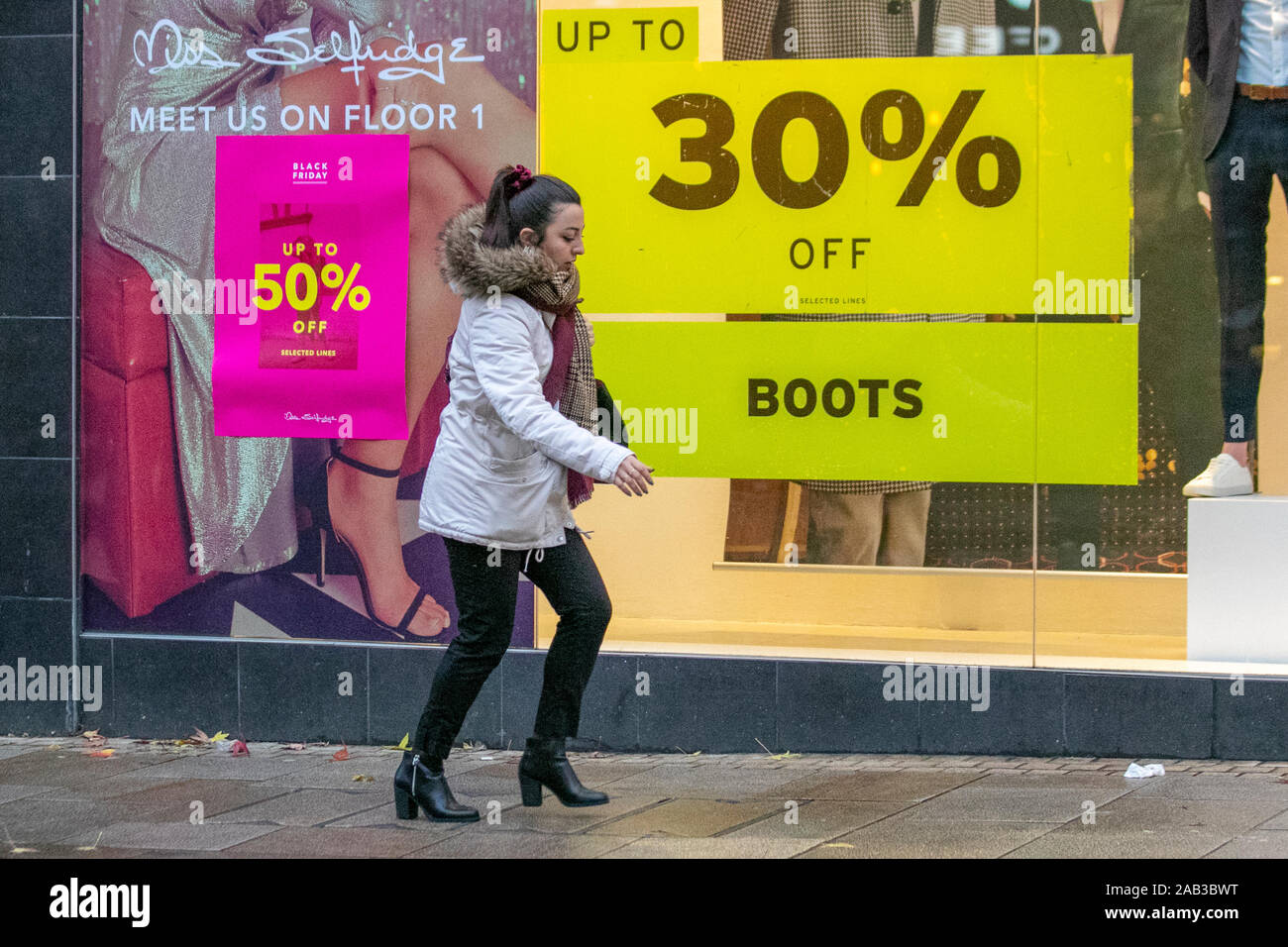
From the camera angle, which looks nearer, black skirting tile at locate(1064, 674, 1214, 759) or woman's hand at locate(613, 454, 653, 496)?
woman's hand at locate(613, 454, 653, 496)

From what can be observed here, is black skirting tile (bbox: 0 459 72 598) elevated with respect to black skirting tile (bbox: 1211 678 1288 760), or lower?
elevated

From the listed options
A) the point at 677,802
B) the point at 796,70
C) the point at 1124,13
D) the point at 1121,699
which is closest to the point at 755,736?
the point at 677,802

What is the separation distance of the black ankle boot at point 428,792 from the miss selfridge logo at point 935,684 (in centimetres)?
200

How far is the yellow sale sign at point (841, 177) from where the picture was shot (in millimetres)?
6820

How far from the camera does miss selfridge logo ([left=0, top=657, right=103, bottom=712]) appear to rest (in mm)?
7371

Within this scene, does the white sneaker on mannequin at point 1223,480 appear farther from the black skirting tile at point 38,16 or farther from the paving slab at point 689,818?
the black skirting tile at point 38,16

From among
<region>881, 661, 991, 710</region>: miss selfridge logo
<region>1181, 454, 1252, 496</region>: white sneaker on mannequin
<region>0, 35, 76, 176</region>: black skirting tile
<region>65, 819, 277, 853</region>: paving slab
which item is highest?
<region>0, 35, 76, 176</region>: black skirting tile

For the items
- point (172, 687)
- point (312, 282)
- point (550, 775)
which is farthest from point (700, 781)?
point (312, 282)

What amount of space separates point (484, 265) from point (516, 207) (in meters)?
0.27

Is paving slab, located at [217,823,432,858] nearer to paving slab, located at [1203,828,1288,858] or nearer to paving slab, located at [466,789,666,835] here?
paving slab, located at [466,789,666,835]

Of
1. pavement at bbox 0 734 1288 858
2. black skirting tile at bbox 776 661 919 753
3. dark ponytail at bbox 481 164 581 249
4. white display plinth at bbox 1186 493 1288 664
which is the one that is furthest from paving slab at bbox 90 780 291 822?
white display plinth at bbox 1186 493 1288 664

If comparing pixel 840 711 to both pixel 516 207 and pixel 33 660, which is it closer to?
pixel 516 207

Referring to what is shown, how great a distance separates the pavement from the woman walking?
317mm

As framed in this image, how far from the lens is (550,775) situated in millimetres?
5629
